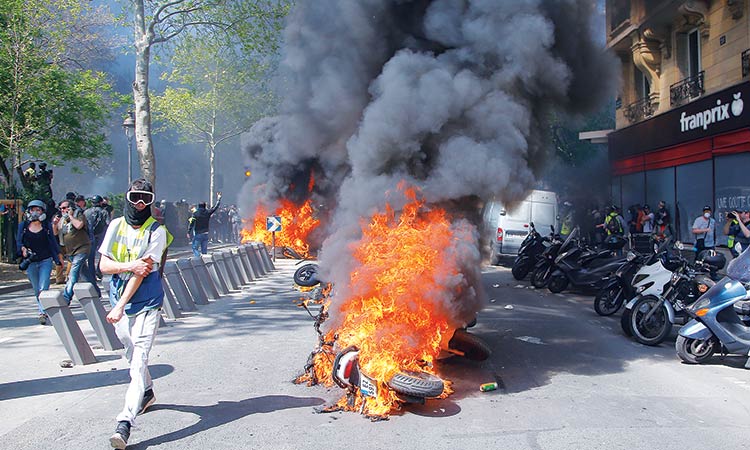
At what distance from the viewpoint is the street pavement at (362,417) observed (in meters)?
4.37

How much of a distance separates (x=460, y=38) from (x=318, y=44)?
2109 mm

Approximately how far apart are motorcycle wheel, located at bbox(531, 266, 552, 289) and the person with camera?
9054 mm

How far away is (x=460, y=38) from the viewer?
6480 mm

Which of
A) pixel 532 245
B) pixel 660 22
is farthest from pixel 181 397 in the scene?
pixel 660 22

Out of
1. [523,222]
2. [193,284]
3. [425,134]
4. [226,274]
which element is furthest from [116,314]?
[523,222]

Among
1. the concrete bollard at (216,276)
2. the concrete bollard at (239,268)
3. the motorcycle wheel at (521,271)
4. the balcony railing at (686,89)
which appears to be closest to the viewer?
the concrete bollard at (216,276)

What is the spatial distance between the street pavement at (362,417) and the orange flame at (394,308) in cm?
34

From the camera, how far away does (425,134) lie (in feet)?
20.2

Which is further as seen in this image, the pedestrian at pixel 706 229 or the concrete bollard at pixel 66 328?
the pedestrian at pixel 706 229

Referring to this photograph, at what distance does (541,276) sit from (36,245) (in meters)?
9.37

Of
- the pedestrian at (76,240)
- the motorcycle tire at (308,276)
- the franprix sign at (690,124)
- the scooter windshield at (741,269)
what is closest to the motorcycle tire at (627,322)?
the scooter windshield at (741,269)

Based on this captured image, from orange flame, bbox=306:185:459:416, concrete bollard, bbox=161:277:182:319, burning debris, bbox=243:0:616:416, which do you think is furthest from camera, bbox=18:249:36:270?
orange flame, bbox=306:185:459:416

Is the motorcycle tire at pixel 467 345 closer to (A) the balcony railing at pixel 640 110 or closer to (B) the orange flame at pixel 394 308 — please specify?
(B) the orange flame at pixel 394 308

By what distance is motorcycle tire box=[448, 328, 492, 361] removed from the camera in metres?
6.17
